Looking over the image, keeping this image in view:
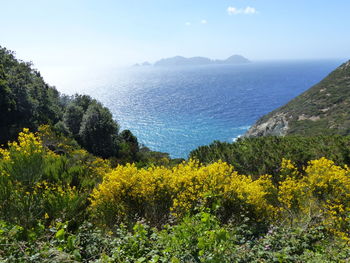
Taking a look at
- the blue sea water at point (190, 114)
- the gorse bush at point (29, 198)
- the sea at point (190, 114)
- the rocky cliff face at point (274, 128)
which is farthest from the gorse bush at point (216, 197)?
the blue sea water at point (190, 114)

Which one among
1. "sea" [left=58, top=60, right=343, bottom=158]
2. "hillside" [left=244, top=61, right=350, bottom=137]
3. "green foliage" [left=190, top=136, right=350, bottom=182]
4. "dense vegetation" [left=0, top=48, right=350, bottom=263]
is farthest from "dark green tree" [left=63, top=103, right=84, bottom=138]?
"hillside" [left=244, top=61, right=350, bottom=137]

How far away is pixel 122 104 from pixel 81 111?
7104cm

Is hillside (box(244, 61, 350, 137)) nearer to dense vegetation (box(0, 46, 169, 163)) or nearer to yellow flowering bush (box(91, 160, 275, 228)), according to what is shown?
dense vegetation (box(0, 46, 169, 163))

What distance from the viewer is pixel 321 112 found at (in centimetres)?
4856

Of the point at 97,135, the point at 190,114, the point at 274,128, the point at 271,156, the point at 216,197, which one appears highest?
the point at 216,197

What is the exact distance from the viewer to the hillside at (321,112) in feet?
132

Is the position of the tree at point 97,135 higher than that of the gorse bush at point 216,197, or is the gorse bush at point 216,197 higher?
the gorse bush at point 216,197

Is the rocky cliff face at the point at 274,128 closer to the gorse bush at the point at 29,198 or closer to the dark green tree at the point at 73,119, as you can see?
the dark green tree at the point at 73,119

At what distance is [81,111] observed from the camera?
3803cm

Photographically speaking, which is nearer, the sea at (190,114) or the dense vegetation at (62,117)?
the dense vegetation at (62,117)

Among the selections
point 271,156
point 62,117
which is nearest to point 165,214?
point 271,156

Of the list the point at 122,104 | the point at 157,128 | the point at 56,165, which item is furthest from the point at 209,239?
the point at 122,104

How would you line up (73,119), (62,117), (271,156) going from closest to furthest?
(271,156), (73,119), (62,117)

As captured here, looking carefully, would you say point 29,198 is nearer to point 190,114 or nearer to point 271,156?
point 271,156
